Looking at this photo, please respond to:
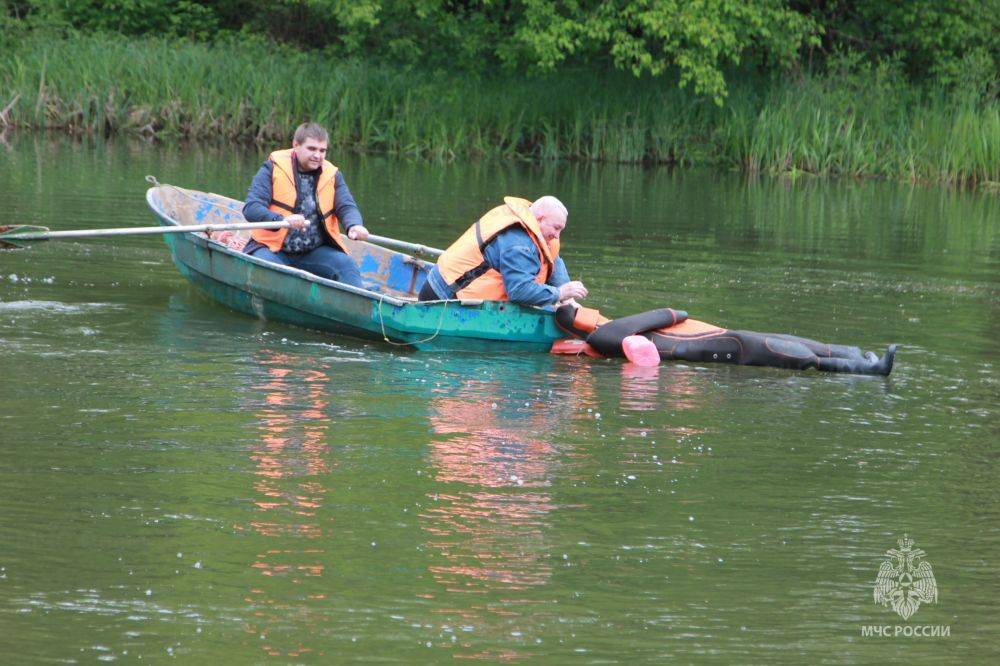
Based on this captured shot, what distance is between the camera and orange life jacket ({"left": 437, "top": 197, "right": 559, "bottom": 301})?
8828 mm

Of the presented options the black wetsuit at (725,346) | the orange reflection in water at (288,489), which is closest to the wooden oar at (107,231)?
the orange reflection in water at (288,489)

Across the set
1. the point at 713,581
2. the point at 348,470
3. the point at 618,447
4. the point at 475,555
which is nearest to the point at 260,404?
the point at 348,470

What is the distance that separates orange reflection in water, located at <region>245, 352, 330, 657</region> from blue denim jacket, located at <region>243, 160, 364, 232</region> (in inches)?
59.2

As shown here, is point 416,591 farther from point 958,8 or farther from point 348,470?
point 958,8

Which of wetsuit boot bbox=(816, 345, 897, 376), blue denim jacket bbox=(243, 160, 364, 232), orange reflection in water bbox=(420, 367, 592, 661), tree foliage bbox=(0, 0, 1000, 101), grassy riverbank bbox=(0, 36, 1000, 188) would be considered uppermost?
tree foliage bbox=(0, 0, 1000, 101)

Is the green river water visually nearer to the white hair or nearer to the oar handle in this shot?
the oar handle

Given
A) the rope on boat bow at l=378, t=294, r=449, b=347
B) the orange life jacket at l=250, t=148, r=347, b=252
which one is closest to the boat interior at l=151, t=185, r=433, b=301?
the orange life jacket at l=250, t=148, r=347, b=252

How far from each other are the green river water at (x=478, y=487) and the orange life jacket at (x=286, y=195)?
59cm

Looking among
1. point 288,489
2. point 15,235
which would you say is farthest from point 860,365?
point 15,235

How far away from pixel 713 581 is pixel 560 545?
0.60 m

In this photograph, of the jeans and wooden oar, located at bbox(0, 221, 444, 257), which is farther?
the jeans

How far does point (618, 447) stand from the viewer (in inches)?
267

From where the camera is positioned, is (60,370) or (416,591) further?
(60,370)

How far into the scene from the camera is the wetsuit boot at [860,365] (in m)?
8.44
